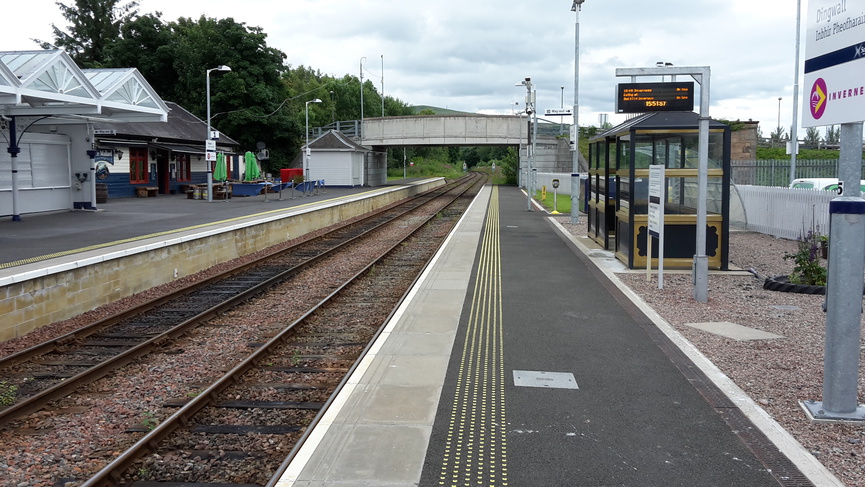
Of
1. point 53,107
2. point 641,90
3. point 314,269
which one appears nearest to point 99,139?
point 53,107

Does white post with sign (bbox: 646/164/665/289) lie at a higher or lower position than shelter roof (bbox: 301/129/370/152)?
lower

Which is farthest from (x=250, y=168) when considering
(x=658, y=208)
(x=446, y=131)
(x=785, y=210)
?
(x=658, y=208)

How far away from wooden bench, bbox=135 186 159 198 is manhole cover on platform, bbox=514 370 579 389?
30350 mm

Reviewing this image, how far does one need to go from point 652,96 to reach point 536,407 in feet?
26.8

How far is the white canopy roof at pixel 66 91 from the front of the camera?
52.2 ft

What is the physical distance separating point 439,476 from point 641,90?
9.59 meters

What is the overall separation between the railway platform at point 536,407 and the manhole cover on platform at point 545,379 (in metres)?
0.02

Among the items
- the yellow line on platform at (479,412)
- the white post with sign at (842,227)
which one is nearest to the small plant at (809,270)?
the yellow line on platform at (479,412)

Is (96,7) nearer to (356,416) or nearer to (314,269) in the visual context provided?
(314,269)

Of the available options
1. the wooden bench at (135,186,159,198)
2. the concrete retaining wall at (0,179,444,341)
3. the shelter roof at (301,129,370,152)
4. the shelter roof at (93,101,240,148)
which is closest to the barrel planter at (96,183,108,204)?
the shelter roof at (93,101,240,148)

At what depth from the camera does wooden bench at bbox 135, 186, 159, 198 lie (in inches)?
1320

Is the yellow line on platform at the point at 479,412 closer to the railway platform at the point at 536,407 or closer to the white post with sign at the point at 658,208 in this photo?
the railway platform at the point at 536,407

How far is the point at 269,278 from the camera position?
14.2 meters

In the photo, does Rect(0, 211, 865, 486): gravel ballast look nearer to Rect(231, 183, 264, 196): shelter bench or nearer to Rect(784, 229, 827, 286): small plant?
Rect(784, 229, 827, 286): small plant
